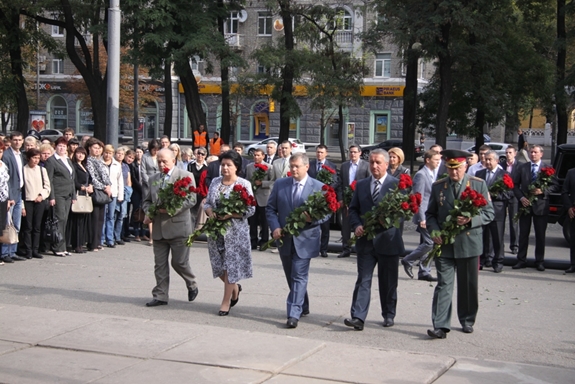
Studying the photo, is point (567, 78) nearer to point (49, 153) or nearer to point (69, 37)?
point (69, 37)

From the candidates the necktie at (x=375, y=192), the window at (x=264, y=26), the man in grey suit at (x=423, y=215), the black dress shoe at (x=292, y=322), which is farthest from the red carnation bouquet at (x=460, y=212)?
the window at (x=264, y=26)

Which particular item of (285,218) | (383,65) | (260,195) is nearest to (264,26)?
(383,65)

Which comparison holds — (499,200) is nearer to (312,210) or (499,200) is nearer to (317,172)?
(317,172)

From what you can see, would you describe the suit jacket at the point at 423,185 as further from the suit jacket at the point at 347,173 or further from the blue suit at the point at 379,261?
the blue suit at the point at 379,261

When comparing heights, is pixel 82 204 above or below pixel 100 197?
below

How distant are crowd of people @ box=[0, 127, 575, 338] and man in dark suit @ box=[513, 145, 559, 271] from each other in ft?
0.07

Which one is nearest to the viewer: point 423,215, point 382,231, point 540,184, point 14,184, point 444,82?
point 382,231

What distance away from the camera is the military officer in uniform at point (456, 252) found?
8.45 metres

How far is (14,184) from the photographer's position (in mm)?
12898

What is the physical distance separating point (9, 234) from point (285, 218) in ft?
17.7

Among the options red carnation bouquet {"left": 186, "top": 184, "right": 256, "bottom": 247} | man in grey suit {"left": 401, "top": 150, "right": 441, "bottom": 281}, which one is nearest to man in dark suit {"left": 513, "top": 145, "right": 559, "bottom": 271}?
man in grey suit {"left": 401, "top": 150, "right": 441, "bottom": 281}

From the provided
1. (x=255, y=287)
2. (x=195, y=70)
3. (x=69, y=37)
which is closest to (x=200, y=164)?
(x=255, y=287)

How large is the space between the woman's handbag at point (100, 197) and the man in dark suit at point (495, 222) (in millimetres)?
6519

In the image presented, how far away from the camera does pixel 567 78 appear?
33094 millimetres
